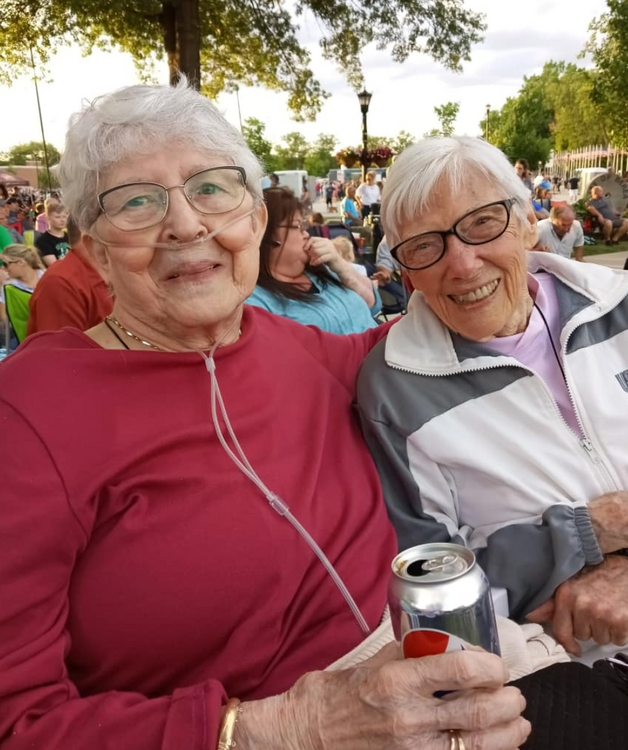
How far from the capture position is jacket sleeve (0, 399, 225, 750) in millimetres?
1236

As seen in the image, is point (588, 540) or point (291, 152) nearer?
point (588, 540)

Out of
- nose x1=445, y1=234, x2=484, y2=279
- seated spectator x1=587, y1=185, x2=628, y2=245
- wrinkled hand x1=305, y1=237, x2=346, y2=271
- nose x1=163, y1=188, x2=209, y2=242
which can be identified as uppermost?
nose x1=163, y1=188, x2=209, y2=242

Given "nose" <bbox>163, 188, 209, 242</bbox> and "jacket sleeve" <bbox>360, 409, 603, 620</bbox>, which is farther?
"jacket sleeve" <bbox>360, 409, 603, 620</bbox>

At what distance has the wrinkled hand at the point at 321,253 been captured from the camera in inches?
163

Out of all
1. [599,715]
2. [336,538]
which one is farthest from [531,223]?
[599,715]

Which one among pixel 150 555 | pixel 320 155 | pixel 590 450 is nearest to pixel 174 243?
pixel 150 555

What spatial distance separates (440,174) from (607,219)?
16563mm

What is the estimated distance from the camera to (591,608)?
1784 mm

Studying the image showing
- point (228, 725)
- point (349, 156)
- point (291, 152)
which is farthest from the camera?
point (291, 152)

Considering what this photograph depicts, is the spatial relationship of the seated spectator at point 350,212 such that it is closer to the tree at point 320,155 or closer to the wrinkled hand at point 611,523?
the wrinkled hand at point 611,523

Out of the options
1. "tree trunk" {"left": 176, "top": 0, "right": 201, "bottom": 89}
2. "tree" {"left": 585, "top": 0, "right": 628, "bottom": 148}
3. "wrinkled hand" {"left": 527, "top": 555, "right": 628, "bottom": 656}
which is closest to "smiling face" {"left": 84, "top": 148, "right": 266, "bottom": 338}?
"wrinkled hand" {"left": 527, "top": 555, "right": 628, "bottom": 656}

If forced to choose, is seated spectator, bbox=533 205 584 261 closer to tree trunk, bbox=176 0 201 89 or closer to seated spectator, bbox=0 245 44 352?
tree trunk, bbox=176 0 201 89

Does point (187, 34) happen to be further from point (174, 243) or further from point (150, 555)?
point (150, 555)

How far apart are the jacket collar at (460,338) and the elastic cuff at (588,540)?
500mm
